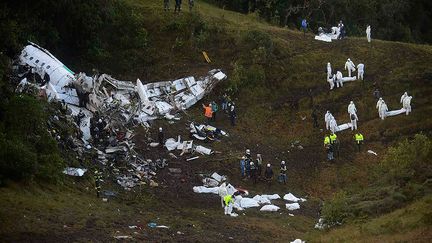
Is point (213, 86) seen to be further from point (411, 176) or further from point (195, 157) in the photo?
point (411, 176)

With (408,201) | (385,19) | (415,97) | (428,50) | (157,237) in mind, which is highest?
(385,19)

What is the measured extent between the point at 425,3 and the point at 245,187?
3541cm

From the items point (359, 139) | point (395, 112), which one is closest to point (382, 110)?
point (395, 112)

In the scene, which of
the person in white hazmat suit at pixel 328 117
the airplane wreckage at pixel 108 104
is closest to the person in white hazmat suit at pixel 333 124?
the person in white hazmat suit at pixel 328 117

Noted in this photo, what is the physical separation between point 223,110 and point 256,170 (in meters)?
8.47

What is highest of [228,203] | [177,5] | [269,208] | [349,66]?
[177,5]

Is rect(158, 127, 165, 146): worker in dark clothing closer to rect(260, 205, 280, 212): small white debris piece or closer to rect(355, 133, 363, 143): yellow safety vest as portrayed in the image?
rect(260, 205, 280, 212): small white debris piece

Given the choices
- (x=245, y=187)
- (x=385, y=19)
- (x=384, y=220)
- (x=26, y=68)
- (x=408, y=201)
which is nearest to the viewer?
(x=384, y=220)

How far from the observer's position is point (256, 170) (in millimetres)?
35500

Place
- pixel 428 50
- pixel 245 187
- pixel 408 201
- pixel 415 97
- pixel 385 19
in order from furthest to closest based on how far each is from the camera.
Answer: pixel 385 19 < pixel 428 50 < pixel 415 97 < pixel 245 187 < pixel 408 201

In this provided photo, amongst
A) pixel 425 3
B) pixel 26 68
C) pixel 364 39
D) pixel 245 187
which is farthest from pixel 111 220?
pixel 425 3

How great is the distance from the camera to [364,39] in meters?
49.1

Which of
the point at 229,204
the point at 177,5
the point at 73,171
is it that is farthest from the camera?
the point at 177,5

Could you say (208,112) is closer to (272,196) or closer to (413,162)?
(272,196)
